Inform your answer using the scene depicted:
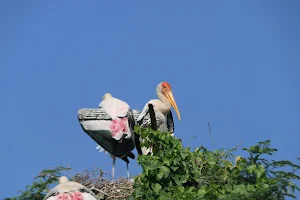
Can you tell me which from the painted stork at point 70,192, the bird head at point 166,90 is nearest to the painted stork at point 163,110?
the bird head at point 166,90

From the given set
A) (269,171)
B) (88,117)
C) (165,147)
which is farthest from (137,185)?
(88,117)

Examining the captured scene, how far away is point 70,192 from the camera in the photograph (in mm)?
14375

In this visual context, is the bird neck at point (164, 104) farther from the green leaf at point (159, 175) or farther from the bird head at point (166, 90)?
the green leaf at point (159, 175)

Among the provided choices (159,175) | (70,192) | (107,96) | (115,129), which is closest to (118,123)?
(115,129)

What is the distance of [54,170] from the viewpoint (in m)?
15.3

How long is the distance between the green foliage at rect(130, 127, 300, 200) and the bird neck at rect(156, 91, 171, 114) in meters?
2.68

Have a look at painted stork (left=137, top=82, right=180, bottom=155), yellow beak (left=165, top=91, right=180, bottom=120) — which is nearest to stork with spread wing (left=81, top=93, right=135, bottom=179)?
painted stork (left=137, top=82, right=180, bottom=155)

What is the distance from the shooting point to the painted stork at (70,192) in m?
14.4

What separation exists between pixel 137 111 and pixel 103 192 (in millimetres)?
2795

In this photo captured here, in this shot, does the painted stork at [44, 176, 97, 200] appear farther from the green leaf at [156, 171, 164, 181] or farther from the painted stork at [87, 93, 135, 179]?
Answer: the painted stork at [87, 93, 135, 179]

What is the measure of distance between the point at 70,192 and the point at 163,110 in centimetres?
385

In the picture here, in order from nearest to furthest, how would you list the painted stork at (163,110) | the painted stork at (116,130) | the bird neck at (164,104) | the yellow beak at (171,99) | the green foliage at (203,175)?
the green foliage at (203,175) < the painted stork at (116,130) < the painted stork at (163,110) < the bird neck at (164,104) < the yellow beak at (171,99)

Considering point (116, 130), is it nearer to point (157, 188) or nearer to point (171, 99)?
point (171, 99)

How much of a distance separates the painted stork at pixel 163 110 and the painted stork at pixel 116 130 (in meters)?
0.18
